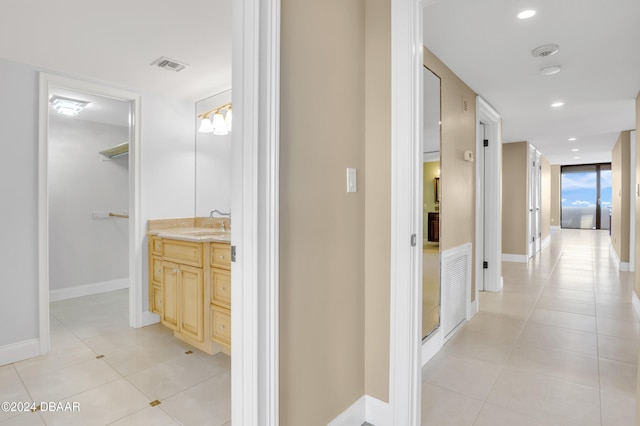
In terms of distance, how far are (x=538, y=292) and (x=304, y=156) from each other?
14.0 ft

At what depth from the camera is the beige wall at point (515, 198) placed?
6.37 metres

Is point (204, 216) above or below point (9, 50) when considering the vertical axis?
below

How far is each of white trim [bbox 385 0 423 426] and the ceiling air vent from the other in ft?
5.98

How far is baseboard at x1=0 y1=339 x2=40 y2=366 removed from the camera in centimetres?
252

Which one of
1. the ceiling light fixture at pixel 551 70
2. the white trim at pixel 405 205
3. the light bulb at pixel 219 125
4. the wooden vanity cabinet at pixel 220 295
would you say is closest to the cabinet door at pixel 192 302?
the wooden vanity cabinet at pixel 220 295

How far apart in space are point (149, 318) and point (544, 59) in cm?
417

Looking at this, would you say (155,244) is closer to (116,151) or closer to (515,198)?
(116,151)

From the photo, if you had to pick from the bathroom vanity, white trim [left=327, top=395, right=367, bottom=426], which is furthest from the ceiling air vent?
white trim [left=327, top=395, right=367, bottom=426]

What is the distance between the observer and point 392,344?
1.70 metres

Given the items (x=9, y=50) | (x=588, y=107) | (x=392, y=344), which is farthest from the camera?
(x=588, y=107)

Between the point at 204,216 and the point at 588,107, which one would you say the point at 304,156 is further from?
the point at 588,107

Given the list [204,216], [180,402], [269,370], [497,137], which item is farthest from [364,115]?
[497,137]

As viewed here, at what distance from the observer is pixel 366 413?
180 cm

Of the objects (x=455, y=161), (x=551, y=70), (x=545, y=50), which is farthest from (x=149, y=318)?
(x=551, y=70)
